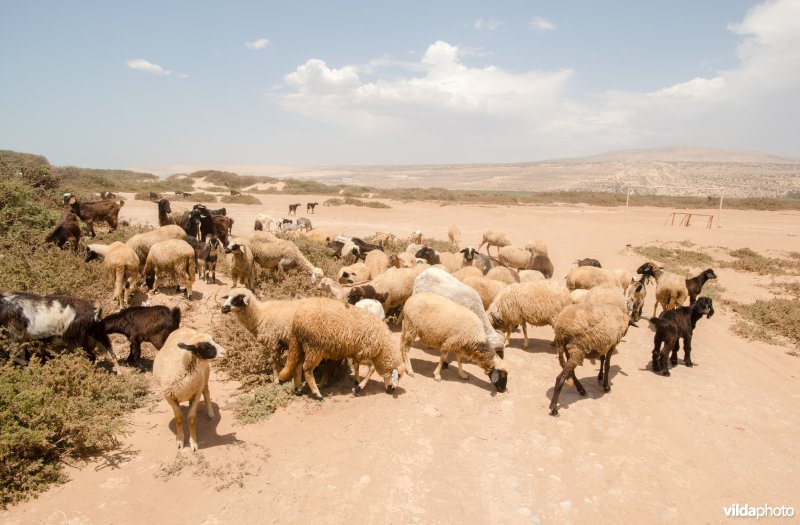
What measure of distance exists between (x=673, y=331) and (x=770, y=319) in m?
6.27

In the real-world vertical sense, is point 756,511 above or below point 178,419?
below

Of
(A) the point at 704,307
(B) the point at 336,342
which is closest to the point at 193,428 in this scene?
(B) the point at 336,342

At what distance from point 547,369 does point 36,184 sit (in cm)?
2160

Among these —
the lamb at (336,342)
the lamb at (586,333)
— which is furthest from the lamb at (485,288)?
the lamb at (336,342)

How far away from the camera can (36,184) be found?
703 inches

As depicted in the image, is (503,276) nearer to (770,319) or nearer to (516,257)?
(516,257)

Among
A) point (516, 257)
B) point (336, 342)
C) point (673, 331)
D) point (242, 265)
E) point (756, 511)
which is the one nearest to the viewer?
point (756, 511)

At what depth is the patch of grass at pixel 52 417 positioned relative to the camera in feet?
14.6

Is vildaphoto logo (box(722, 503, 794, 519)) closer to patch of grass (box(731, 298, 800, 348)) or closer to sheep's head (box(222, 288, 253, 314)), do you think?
sheep's head (box(222, 288, 253, 314))

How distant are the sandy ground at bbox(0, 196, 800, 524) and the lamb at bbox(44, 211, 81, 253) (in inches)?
239

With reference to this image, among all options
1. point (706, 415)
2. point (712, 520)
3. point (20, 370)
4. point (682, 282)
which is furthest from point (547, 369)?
point (20, 370)

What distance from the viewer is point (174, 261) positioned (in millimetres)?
9625

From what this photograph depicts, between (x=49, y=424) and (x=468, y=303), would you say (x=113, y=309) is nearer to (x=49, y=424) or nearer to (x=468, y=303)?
(x=49, y=424)

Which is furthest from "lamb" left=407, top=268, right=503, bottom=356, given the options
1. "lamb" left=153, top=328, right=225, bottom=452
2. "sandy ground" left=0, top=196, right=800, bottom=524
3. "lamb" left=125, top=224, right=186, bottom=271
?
"lamb" left=125, top=224, right=186, bottom=271
